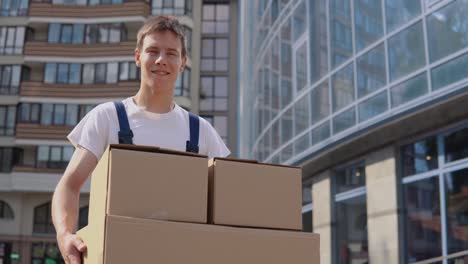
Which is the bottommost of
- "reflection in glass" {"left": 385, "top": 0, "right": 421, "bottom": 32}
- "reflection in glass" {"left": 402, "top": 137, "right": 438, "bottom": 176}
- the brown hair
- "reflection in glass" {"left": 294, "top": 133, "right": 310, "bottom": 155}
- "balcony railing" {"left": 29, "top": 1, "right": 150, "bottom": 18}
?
the brown hair

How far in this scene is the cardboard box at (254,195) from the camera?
Result: 6.91 feet

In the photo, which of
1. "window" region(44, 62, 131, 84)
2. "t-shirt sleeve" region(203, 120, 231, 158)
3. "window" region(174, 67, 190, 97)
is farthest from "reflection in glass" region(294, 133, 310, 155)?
"window" region(44, 62, 131, 84)

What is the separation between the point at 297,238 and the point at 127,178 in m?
0.58

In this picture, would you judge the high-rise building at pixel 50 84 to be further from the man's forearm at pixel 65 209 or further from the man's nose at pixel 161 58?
the man's forearm at pixel 65 209

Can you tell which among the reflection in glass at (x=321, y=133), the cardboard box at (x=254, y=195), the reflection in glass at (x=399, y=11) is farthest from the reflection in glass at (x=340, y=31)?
the cardboard box at (x=254, y=195)

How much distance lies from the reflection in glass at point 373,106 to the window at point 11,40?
30357 millimetres

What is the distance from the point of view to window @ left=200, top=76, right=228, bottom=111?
39.9 meters

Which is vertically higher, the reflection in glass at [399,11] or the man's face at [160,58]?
the reflection in glass at [399,11]

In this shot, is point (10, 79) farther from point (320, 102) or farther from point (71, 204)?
point (71, 204)

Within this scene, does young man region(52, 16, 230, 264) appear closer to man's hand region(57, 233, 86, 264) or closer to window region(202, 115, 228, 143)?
man's hand region(57, 233, 86, 264)

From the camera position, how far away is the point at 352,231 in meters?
13.0

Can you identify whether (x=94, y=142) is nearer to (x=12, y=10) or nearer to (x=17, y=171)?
(x=17, y=171)

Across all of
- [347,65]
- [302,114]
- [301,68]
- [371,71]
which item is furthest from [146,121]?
[301,68]

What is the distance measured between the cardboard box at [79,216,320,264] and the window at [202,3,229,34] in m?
39.6
